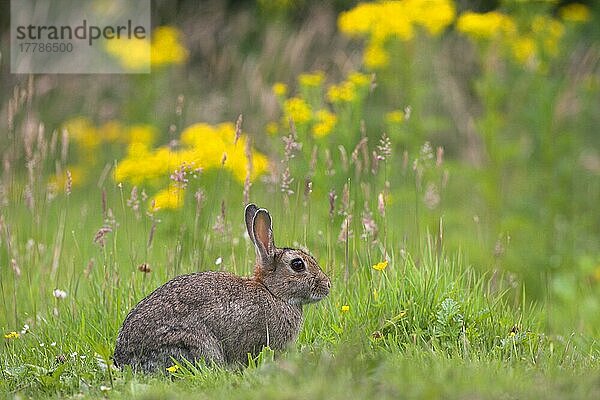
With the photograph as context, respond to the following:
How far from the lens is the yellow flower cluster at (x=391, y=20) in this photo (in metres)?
9.47

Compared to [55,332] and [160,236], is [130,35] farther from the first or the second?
[55,332]

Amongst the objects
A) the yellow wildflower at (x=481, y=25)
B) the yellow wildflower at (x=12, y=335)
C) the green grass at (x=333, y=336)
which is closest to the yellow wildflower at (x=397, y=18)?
the yellow wildflower at (x=481, y=25)

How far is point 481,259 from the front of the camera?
8766 mm

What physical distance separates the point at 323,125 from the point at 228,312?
8.02 ft

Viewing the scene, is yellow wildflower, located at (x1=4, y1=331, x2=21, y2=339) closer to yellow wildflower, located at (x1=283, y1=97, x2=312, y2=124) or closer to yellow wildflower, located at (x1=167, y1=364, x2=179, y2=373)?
yellow wildflower, located at (x1=167, y1=364, x2=179, y2=373)

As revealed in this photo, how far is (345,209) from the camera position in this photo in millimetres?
6738

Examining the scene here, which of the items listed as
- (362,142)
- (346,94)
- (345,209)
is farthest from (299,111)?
(345,209)

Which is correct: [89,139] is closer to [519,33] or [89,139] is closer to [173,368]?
[519,33]

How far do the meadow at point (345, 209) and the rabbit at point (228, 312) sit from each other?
14 centimetres

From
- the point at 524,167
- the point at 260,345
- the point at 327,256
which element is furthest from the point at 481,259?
the point at 260,345

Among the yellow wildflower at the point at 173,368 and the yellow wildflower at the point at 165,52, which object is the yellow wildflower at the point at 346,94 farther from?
the yellow wildflower at the point at 165,52

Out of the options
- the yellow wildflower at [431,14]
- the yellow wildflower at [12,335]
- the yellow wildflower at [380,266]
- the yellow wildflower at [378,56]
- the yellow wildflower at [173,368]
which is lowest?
the yellow wildflower at [12,335]

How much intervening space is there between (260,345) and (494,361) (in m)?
1.33

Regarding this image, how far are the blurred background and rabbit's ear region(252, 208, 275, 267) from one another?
551 millimetres
